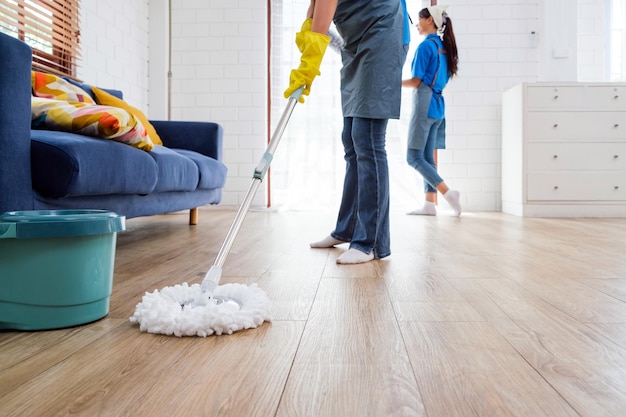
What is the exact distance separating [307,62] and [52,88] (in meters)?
1.31

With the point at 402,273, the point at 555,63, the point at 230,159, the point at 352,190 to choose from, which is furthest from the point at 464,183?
the point at 402,273

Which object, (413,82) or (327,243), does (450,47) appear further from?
(327,243)

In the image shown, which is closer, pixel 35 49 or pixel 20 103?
pixel 20 103

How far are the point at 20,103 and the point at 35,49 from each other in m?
1.77

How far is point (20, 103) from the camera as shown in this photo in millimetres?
1265

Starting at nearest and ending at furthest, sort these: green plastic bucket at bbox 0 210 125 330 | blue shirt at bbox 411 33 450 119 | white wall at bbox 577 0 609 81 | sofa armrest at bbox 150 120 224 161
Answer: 1. green plastic bucket at bbox 0 210 125 330
2. sofa armrest at bbox 150 120 224 161
3. blue shirt at bbox 411 33 450 119
4. white wall at bbox 577 0 609 81

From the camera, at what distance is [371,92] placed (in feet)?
5.52

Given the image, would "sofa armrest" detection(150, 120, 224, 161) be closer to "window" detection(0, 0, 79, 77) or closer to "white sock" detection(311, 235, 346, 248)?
"window" detection(0, 0, 79, 77)

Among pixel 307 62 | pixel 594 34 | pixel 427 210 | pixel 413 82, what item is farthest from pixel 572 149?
pixel 307 62

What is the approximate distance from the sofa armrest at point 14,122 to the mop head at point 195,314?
530mm

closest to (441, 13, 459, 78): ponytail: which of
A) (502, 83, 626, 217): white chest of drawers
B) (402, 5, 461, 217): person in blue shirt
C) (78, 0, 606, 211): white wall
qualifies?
(402, 5, 461, 217): person in blue shirt

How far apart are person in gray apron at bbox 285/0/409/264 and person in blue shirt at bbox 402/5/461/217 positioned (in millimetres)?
1949

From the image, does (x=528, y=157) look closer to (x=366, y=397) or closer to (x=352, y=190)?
(x=352, y=190)

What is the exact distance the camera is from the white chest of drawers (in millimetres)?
3775
